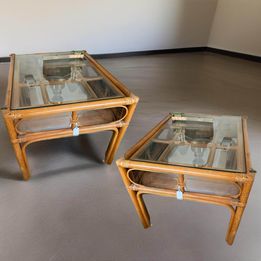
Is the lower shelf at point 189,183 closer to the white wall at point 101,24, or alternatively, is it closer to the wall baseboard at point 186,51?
the white wall at point 101,24

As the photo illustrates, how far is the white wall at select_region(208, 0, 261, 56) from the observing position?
3.74 metres

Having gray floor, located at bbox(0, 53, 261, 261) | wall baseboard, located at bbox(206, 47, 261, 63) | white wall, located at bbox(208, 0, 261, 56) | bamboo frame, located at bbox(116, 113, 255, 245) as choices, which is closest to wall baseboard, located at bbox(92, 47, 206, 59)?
wall baseboard, located at bbox(206, 47, 261, 63)

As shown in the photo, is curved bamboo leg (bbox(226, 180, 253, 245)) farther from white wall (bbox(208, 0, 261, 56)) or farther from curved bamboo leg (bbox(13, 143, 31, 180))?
white wall (bbox(208, 0, 261, 56))

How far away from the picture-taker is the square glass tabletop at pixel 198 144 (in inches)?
51.0

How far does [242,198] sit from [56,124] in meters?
0.95

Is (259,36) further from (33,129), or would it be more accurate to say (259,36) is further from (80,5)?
(33,129)

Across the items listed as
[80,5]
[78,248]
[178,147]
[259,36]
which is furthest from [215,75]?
[78,248]

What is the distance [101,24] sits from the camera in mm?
3574

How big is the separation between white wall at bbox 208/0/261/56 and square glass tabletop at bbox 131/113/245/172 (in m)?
2.53

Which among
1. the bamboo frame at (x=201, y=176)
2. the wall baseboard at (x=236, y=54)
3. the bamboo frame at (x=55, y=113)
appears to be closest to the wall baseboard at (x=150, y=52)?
the wall baseboard at (x=236, y=54)

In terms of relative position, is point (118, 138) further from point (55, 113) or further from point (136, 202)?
point (136, 202)

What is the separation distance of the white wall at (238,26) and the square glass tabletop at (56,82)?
2.35m

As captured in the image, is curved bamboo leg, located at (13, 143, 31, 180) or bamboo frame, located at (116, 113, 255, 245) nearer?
bamboo frame, located at (116, 113, 255, 245)

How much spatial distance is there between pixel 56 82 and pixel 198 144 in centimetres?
101
